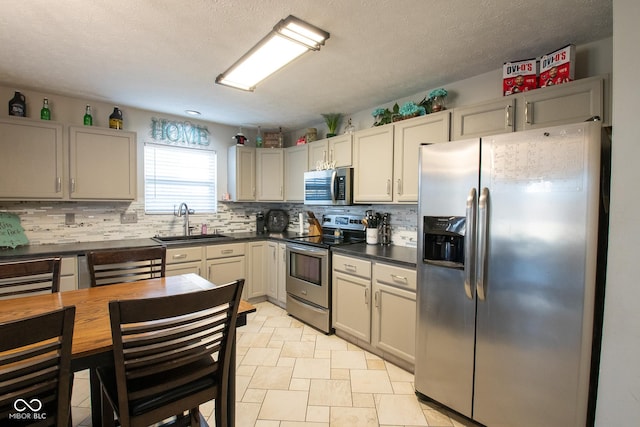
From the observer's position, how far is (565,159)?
4.59 ft

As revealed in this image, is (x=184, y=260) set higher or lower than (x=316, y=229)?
lower

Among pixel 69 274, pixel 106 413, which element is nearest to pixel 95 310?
pixel 106 413

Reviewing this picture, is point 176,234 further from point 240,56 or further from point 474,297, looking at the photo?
point 474,297

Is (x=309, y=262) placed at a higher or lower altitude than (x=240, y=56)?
lower

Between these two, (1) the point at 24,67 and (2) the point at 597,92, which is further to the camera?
(1) the point at 24,67

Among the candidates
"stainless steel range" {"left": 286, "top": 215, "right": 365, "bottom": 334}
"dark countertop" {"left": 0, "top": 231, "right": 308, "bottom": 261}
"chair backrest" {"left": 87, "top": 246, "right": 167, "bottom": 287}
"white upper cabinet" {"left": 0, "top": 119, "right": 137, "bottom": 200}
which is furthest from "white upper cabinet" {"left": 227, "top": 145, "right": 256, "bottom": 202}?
"chair backrest" {"left": 87, "top": 246, "right": 167, "bottom": 287}

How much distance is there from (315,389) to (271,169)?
9.07 feet

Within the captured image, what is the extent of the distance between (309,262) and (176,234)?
180 centimetres

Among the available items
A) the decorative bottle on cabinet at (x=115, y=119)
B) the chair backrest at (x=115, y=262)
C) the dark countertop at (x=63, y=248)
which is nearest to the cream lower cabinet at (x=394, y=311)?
the chair backrest at (x=115, y=262)

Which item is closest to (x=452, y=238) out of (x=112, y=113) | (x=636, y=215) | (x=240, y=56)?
(x=636, y=215)

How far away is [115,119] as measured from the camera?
3076 mm

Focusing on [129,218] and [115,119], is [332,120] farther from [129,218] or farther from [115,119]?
[129,218]

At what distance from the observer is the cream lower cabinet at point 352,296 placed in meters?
2.59

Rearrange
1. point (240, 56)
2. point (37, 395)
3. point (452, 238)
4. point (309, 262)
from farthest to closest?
1. point (309, 262)
2. point (240, 56)
3. point (452, 238)
4. point (37, 395)
